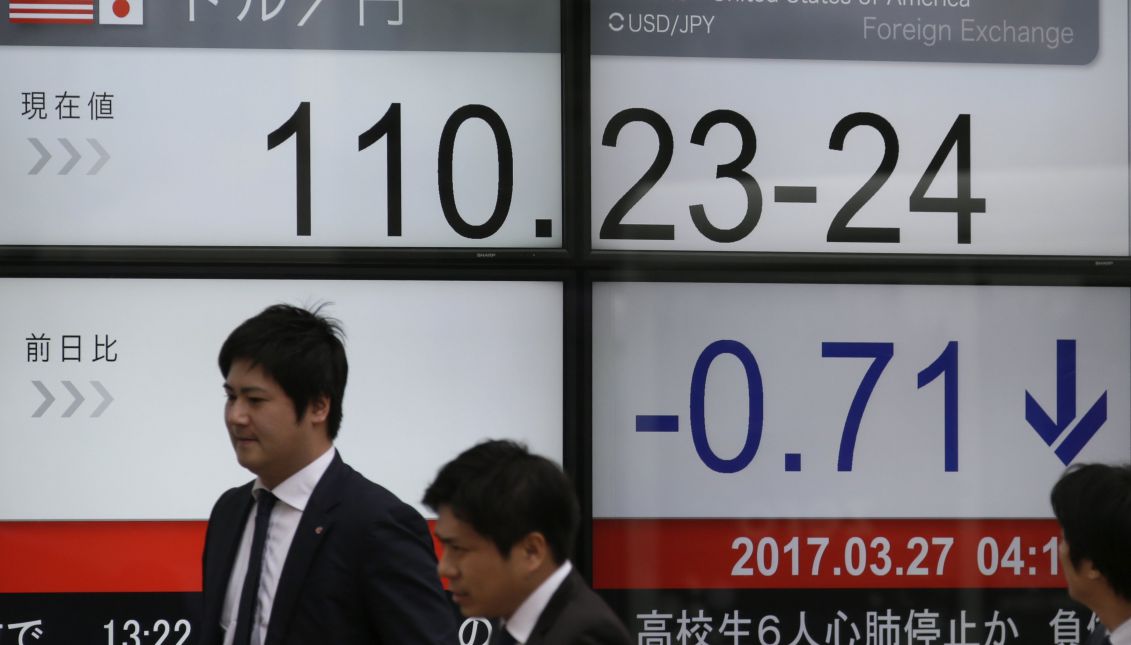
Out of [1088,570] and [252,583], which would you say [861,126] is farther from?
[252,583]

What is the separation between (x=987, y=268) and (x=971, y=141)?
448mm

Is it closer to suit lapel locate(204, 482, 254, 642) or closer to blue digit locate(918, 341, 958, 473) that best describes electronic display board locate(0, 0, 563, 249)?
blue digit locate(918, 341, 958, 473)

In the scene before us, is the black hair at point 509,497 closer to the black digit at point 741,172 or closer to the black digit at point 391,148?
the black digit at point 391,148

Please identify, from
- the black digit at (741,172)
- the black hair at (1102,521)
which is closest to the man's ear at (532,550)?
the black hair at (1102,521)

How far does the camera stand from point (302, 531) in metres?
3.05

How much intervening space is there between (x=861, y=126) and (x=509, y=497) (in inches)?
111

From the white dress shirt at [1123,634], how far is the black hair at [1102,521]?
53mm

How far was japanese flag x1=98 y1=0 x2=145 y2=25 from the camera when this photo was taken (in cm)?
462

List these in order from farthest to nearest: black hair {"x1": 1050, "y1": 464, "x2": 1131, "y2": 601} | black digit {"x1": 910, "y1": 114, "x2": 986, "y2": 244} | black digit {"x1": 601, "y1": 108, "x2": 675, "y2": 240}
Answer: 1. black digit {"x1": 910, "y1": 114, "x2": 986, "y2": 244}
2. black digit {"x1": 601, "y1": 108, "x2": 675, "y2": 240}
3. black hair {"x1": 1050, "y1": 464, "x2": 1131, "y2": 601}

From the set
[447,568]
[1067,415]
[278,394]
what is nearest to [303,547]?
[278,394]

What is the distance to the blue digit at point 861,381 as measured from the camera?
4.79m

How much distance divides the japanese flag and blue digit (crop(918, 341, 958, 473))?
2.91 metres

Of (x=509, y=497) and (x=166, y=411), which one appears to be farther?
(x=166, y=411)

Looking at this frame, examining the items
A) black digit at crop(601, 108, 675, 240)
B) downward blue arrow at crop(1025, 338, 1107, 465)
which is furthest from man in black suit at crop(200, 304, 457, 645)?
downward blue arrow at crop(1025, 338, 1107, 465)
